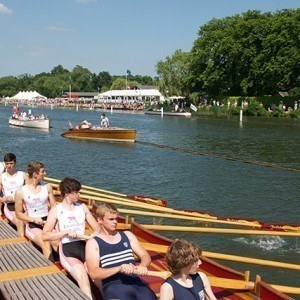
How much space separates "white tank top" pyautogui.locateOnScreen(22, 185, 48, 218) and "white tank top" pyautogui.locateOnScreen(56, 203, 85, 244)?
124cm

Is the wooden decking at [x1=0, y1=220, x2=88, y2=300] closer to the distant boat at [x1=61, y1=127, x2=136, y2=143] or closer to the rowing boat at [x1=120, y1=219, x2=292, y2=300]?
the rowing boat at [x1=120, y1=219, x2=292, y2=300]

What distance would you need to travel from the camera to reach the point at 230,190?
61.5 ft

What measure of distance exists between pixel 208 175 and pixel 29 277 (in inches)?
657

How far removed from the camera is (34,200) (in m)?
7.61

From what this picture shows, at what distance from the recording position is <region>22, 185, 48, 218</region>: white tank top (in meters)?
7.59

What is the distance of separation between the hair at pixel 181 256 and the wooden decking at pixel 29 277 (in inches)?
59.0

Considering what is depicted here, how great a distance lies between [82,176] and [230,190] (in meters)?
7.90

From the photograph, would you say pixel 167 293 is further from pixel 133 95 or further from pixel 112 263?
pixel 133 95

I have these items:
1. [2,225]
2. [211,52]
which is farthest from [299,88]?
[2,225]

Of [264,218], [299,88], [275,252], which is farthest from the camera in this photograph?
[299,88]

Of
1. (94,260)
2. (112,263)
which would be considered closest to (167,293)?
(112,263)

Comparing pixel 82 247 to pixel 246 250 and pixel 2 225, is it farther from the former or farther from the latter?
pixel 246 250

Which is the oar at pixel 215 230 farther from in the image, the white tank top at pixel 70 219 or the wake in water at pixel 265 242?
the white tank top at pixel 70 219

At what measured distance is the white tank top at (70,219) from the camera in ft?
21.2
